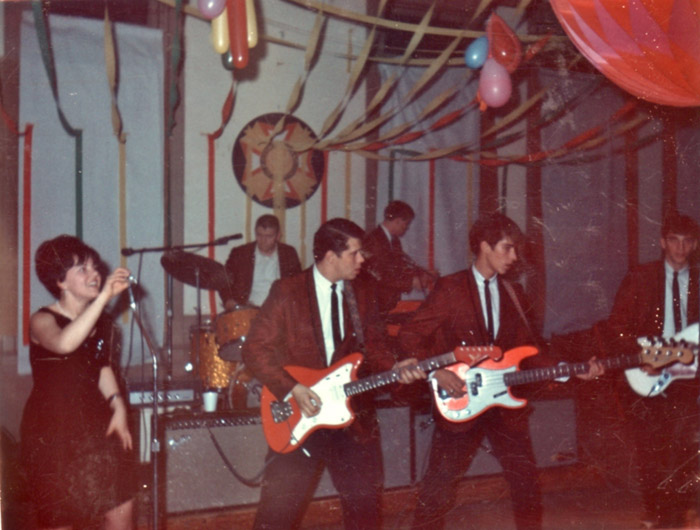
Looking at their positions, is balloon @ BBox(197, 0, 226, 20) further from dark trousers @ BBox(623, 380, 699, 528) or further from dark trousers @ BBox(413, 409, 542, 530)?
dark trousers @ BBox(623, 380, 699, 528)

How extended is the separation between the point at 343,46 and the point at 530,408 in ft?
7.63

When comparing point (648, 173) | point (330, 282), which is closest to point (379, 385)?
point (330, 282)

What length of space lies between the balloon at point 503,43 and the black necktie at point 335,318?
1.51 m

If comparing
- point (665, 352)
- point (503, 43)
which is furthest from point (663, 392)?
point (503, 43)

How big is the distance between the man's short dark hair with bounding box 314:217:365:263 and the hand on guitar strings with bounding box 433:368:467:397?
28.9 inches

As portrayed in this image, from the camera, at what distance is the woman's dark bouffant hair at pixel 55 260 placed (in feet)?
8.45

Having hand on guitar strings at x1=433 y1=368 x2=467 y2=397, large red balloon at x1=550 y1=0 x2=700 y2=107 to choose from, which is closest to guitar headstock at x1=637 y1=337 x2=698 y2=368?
hand on guitar strings at x1=433 y1=368 x2=467 y2=397

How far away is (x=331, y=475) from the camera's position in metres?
2.74

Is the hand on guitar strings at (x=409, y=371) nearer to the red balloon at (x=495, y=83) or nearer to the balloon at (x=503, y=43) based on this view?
the red balloon at (x=495, y=83)

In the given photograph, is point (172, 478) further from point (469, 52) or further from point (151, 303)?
point (469, 52)

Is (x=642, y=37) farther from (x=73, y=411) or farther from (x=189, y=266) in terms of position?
(x=73, y=411)

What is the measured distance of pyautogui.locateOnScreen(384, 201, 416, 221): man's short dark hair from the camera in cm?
390

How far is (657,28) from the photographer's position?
309 cm

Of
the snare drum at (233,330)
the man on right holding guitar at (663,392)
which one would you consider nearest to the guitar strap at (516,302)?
the man on right holding guitar at (663,392)
